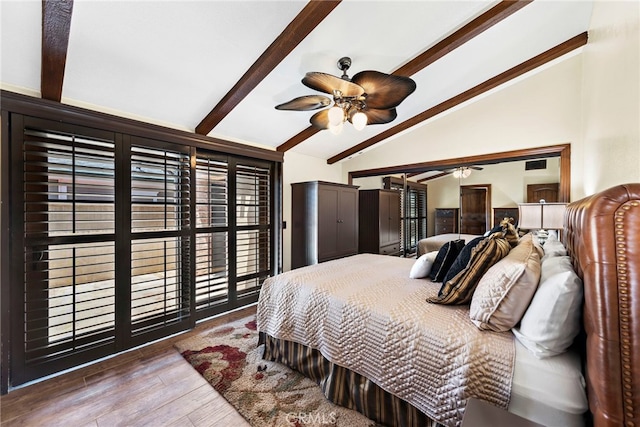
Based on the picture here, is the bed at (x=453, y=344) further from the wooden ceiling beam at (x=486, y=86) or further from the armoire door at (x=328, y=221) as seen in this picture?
the wooden ceiling beam at (x=486, y=86)

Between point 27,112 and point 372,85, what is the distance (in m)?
2.54

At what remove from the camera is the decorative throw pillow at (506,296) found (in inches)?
46.7

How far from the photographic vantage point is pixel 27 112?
185 cm

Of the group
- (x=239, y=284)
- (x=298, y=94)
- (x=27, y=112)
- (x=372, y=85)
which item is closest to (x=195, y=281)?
(x=239, y=284)

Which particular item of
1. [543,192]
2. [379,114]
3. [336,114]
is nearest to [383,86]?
[336,114]

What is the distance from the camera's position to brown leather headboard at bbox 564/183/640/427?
0.73 m

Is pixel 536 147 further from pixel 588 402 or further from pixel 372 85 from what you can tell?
pixel 588 402

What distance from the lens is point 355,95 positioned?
1.95m

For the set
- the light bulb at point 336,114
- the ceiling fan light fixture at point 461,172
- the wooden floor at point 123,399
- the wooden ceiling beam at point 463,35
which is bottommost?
the wooden floor at point 123,399

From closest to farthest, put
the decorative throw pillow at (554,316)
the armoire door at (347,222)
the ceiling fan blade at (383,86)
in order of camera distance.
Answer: the decorative throw pillow at (554,316)
the ceiling fan blade at (383,86)
the armoire door at (347,222)

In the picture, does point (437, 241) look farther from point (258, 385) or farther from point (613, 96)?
point (258, 385)

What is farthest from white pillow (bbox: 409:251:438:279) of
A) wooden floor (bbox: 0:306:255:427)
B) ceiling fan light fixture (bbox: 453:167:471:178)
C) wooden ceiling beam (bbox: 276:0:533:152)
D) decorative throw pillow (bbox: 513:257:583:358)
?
ceiling fan light fixture (bbox: 453:167:471:178)

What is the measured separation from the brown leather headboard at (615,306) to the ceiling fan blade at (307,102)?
1731 millimetres

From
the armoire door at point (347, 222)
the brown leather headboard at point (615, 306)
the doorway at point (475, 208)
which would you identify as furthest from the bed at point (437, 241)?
the brown leather headboard at point (615, 306)
